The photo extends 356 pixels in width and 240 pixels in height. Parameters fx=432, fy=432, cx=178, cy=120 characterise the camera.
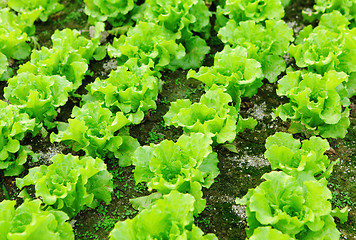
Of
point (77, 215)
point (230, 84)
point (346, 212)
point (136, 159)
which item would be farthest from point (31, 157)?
point (346, 212)

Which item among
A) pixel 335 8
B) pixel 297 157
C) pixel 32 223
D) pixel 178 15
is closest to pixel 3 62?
pixel 178 15

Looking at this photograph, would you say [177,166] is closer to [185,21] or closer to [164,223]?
[164,223]

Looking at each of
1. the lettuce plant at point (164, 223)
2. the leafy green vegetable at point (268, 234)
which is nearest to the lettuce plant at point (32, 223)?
the lettuce plant at point (164, 223)

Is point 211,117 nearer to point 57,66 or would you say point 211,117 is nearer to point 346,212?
point 346,212

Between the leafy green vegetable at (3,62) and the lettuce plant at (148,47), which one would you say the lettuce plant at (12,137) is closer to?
the leafy green vegetable at (3,62)

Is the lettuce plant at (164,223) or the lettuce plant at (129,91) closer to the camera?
the lettuce plant at (164,223)

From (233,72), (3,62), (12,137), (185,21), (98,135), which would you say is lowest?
(12,137)
